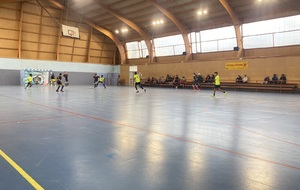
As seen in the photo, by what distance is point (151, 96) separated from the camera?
687 inches

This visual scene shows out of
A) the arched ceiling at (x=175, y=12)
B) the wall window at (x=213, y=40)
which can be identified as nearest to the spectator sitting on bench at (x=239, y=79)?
the wall window at (x=213, y=40)

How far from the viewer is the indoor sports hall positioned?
3.48m

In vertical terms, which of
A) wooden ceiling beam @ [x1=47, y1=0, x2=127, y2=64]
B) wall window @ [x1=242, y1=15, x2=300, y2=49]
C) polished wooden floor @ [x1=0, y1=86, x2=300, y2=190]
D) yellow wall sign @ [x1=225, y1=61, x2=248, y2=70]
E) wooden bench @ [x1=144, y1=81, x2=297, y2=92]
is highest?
wooden ceiling beam @ [x1=47, y1=0, x2=127, y2=64]

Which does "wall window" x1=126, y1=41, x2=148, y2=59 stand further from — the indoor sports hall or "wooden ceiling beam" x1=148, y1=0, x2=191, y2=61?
"wooden ceiling beam" x1=148, y1=0, x2=191, y2=61

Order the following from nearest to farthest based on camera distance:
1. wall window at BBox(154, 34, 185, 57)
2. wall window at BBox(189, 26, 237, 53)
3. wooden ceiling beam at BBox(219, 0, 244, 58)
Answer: wooden ceiling beam at BBox(219, 0, 244, 58)
wall window at BBox(189, 26, 237, 53)
wall window at BBox(154, 34, 185, 57)

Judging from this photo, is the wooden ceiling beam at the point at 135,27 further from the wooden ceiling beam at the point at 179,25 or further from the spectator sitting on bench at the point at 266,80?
the spectator sitting on bench at the point at 266,80

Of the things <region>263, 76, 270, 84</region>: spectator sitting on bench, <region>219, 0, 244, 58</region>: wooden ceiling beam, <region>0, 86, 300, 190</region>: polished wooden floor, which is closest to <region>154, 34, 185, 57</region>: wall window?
<region>219, 0, 244, 58</region>: wooden ceiling beam

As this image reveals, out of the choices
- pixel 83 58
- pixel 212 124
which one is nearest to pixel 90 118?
pixel 212 124

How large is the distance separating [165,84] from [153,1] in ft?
39.0

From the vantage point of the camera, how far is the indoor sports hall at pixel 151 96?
3.48 m

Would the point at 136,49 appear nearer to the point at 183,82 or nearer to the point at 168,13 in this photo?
the point at 183,82

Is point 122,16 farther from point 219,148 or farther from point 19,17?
point 219,148

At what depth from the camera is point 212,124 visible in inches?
275

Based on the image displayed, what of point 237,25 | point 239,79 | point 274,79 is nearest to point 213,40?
point 237,25
